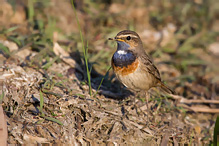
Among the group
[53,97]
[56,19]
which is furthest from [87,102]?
[56,19]

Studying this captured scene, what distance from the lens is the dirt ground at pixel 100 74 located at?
6.20 m

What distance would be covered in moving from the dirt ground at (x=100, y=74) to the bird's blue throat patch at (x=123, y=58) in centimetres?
63

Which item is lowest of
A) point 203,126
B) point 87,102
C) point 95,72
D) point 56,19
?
point 203,126

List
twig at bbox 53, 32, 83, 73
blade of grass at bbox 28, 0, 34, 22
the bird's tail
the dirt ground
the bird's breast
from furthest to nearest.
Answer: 1. blade of grass at bbox 28, 0, 34, 22
2. twig at bbox 53, 32, 83, 73
3. the bird's tail
4. the bird's breast
5. the dirt ground

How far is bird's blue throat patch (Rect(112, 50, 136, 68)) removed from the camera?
6582 mm

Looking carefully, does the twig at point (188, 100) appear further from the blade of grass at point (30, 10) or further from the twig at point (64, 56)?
the blade of grass at point (30, 10)

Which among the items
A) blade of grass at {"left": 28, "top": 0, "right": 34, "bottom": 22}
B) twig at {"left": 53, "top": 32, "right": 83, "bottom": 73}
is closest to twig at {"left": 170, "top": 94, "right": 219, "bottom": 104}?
twig at {"left": 53, "top": 32, "right": 83, "bottom": 73}

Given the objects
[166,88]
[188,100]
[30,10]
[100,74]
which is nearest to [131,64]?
[166,88]

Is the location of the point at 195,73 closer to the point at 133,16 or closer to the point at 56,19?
the point at 133,16

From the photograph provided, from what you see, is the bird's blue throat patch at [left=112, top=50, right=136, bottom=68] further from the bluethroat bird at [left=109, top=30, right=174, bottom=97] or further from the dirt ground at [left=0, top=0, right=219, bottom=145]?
the dirt ground at [left=0, top=0, right=219, bottom=145]

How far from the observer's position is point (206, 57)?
10266 mm

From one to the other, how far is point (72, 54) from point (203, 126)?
11.6 ft

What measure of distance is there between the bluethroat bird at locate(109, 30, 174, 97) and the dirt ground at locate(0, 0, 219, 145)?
2.05 ft

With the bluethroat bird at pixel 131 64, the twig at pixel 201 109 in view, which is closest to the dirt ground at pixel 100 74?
the twig at pixel 201 109
